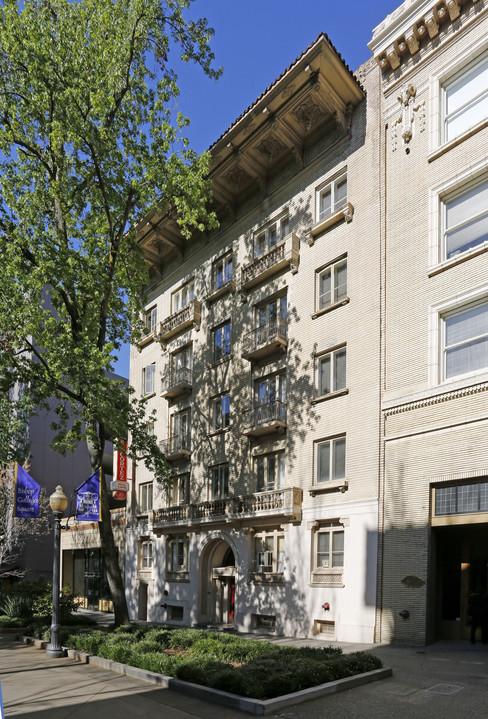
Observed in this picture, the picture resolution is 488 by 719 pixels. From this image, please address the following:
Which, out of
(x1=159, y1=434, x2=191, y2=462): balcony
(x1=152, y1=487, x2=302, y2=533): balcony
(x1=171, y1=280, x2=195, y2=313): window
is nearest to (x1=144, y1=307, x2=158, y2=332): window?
(x1=171, y1=280, x2=195, y2=313): window

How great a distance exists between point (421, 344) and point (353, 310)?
371cm

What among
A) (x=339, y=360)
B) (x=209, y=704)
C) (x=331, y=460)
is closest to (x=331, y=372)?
(x=339, y=360)

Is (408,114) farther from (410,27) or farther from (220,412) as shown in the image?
(220,412)

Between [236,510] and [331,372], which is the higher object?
[331,372]

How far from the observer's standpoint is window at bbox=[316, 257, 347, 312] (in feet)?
76.4

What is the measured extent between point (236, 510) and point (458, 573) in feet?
32.8

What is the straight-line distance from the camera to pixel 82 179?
882 inches

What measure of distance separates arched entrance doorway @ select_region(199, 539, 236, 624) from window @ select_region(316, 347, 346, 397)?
903 centimetres

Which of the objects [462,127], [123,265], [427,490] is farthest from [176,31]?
[427,490]

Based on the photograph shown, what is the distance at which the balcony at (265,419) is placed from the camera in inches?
958

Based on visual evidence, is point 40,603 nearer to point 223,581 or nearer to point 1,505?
point 223,581

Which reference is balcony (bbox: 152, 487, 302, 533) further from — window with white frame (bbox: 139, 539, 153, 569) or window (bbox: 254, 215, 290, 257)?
window (bbox: 254, 215, 290, 257)

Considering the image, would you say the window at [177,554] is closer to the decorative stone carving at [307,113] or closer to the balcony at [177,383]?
the balcony at [177,383]

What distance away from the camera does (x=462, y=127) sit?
19.4 metres
